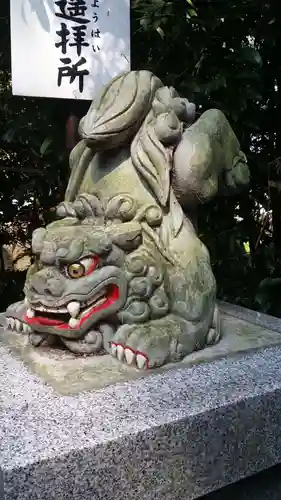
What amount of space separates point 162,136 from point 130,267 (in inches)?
20.4

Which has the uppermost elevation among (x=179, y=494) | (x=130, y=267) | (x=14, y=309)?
(x=130, y=267)

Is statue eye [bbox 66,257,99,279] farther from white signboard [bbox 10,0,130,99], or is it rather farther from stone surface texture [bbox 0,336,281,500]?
white signboard [bbox 10,0,130,99]

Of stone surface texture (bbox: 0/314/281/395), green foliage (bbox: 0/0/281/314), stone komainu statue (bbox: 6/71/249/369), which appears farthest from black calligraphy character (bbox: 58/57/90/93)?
stone surface texture (bbox: 0/314/281/395)

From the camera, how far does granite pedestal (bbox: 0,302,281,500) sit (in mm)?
1278

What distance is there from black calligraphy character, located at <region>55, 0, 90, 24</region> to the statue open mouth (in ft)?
4.68

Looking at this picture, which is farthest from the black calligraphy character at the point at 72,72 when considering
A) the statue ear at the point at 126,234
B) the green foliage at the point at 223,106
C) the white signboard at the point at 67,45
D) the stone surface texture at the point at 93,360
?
the stone surface texture at the point at 93,360

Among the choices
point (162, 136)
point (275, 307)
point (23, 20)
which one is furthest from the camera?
point (275, 307)

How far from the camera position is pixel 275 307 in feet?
9.50

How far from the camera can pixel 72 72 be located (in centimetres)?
252

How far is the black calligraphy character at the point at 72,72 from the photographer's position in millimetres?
2492

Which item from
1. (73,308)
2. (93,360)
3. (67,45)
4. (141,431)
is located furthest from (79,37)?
(141,431)

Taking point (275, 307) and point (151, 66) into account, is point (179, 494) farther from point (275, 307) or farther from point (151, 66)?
point (151, 66)

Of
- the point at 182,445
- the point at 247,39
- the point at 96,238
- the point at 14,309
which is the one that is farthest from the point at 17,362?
the point at 247,39

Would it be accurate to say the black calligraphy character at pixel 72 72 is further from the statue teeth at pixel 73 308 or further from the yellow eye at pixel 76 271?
the statue teeth at pixel 73 308
